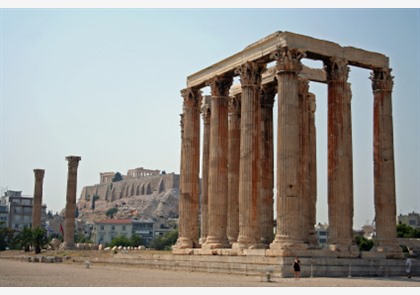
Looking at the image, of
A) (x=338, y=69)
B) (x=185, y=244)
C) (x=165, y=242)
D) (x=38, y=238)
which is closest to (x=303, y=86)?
(x=338, y=69)

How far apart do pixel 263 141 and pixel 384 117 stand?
9482 mm

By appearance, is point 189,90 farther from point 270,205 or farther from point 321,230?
point 321,230

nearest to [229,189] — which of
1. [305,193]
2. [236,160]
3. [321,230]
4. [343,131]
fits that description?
[236,160]

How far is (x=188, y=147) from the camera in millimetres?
48906

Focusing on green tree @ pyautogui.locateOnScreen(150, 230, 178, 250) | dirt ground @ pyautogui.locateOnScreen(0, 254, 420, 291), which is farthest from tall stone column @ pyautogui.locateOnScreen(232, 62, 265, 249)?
green tree @ pyautogui.locateOnScreen(150, 230, 178, 250)

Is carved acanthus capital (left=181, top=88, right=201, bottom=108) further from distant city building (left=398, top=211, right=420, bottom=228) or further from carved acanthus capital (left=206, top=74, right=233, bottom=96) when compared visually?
distant city building (left=398, top=211, right=420, bottom=228)

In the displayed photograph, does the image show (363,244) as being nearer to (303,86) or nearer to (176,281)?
(303,86)

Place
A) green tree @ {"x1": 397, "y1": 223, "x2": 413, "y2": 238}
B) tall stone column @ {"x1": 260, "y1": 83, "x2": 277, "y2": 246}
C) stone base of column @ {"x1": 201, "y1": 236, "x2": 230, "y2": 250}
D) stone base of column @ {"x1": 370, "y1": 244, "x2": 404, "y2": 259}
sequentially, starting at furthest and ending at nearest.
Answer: green tree @ {"x1": 397, "y1": 223, "x2": 413, "y2": 238} < tall stone column @ {"x1": 260, "y1": 83, "x2": 277, "y2": 246} < stone base of column @ {"x1": 201, "y1": 236, "x2": 230, "y2": 250} < stone base of column @ {"x1": 370, "y1": 244, "x2": 404, "y2": 259}

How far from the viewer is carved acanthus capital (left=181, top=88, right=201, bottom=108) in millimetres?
49375

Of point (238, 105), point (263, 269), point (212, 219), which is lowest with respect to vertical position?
point (263, 269)

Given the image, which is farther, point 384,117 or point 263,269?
point 384,117

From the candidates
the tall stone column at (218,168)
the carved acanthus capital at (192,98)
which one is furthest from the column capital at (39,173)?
the tall stone column at (218,168)

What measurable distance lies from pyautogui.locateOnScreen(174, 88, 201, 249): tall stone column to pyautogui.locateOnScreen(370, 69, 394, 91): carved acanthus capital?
13651mm

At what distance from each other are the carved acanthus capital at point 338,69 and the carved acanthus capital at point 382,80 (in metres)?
3.20
